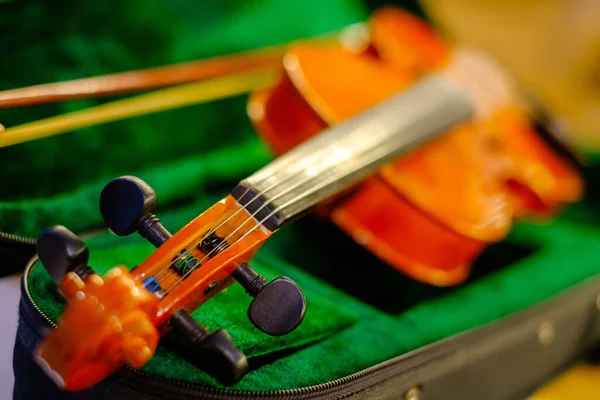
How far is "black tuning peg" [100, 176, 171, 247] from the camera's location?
573mm

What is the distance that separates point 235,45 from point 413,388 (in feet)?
2.56

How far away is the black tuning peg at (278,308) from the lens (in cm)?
54

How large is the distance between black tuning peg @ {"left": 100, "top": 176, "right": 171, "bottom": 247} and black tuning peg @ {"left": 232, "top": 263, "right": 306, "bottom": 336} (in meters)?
0.12

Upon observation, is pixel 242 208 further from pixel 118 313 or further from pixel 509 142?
pixel 509 142

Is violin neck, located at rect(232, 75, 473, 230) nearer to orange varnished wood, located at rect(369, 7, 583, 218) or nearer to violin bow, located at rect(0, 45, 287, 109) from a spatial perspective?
orange varnished wood, located at rect(369, 7, 583, 218)

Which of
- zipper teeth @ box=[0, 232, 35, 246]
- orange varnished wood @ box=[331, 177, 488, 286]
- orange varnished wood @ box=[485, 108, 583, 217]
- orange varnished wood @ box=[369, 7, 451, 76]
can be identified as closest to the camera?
zipper teeth @ box=[0, 232, 35, 246]

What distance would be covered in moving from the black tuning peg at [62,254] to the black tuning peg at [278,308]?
157 mm

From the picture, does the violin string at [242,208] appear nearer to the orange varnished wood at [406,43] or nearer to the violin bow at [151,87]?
the violin bow at [151,87]

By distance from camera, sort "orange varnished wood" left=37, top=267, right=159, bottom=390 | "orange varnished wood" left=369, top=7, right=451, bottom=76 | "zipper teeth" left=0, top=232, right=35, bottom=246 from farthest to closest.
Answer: "orange varnished wood" left=369, top=7, right=451, bottom=76
"zipper teeth" left=0, top=232, right=35, bottom=246
"orange varnished wood" left=37, top=267, right=159, bottom=390

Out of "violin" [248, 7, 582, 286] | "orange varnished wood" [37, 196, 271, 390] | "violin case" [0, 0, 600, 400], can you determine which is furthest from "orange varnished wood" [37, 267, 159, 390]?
"violin" [248, 7, 582, 286]

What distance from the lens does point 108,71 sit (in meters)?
1.02

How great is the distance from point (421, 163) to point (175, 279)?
60 cm

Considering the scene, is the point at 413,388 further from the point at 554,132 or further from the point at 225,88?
the point at 554,132

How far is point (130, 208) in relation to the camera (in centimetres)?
58
